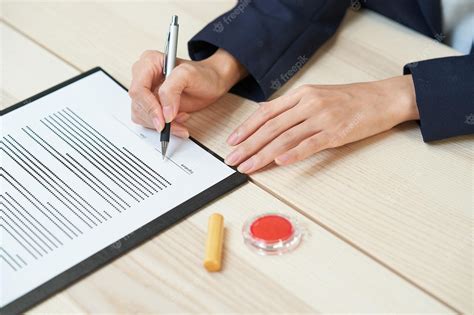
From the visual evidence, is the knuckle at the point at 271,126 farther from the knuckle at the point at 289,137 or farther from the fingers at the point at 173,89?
the fingers at the point at 173,89

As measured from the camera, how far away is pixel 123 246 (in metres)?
0.87

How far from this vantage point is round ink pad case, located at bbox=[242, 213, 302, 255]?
2.86ft

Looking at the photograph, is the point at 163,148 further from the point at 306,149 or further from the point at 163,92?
the point at 306,149

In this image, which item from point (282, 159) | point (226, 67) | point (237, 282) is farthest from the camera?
point (226, 67)

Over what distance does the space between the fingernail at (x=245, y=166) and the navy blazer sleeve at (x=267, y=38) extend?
0.20 m

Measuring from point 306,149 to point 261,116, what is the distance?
0.10 meters

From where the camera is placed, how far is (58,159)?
3.31ft

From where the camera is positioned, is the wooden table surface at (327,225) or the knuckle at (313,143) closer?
the wooden table surface at (327,225)

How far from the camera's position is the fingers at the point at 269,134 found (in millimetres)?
1013

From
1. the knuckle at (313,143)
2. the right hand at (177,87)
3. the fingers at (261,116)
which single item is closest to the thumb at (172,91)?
the right hand at (177,87)

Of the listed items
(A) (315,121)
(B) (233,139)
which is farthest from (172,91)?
(A) (315,121)

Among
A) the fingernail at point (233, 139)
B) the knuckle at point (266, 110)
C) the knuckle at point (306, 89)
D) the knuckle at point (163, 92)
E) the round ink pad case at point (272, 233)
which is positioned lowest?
the round ink pad case at point (272, 233)

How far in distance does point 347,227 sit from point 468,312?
7.5 inches

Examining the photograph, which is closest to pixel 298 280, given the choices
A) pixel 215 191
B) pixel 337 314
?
Result: pixel 337 314
